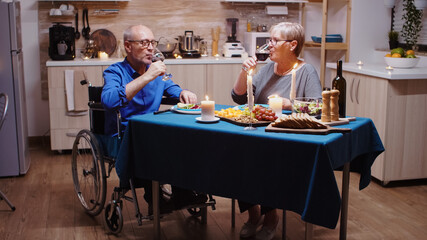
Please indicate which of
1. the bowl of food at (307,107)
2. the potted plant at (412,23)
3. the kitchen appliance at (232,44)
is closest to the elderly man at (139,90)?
the bowl of food at (307,107)

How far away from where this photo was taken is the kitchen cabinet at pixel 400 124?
13.1 feet

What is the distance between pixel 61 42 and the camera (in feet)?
17.0

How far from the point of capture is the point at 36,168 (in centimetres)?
468

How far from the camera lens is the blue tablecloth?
2209 millimetres

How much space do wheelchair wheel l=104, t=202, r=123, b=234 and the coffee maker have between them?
2.31 meters

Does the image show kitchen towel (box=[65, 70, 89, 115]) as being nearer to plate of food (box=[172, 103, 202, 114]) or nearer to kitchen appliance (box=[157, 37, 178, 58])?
kitchen appliance (box=[157, 37, 178, 58])

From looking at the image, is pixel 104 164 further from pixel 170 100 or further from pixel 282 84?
pixel 282 84

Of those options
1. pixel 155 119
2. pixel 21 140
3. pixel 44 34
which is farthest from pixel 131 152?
pixel 44 34

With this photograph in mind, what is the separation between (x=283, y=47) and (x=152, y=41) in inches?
31.3

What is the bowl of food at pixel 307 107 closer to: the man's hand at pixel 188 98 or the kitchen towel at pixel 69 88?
the man's hand at pixel 188 98

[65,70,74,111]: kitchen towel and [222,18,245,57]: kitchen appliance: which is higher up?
[222,18,245,57]: kitchen appliance

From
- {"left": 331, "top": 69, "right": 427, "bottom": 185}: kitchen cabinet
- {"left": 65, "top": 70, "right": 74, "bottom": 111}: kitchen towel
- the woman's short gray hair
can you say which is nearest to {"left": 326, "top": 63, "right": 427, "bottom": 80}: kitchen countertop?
{"left": 331, "top": 69, "right": 427, "bottom": 185}: kitchen cabinet

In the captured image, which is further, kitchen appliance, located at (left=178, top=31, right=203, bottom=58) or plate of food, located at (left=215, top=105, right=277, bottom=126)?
kitchen appliance, located at (left=178, top=31, right=203, bottom=58)

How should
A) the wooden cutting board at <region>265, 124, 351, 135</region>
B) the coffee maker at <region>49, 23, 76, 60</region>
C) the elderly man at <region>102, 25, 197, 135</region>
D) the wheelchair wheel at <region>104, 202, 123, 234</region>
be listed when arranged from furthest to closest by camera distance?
the coffee maker at <region>49, 23, 76, 60</region> < the elderly man at <region>102, 25, 197, 135</region> < the wheelchair wheel at <region>104, 202, 123, 234</region> < the wooden cutting board at <region>265, 124, 351, 135</region>
